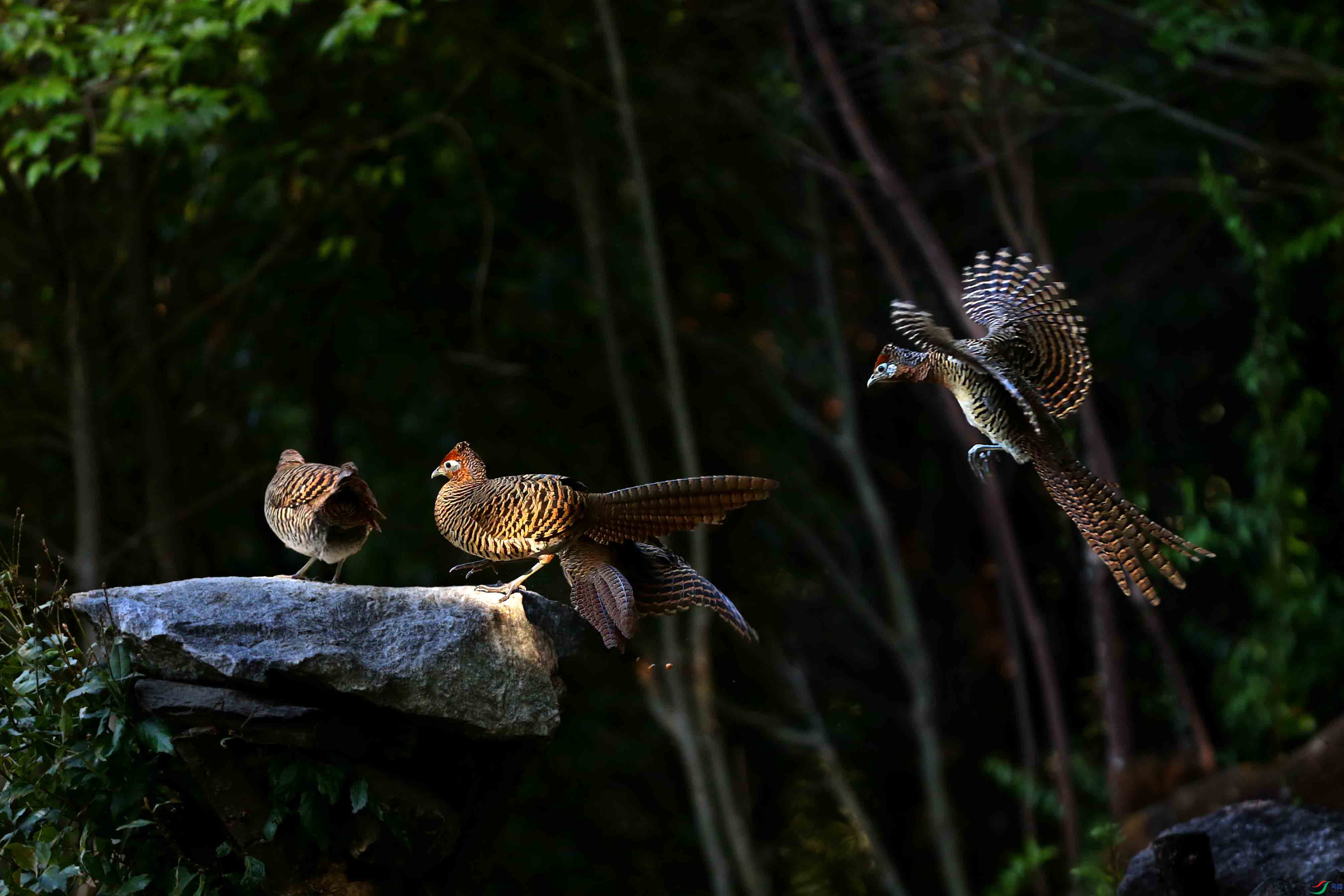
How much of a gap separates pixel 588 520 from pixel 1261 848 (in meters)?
2.40

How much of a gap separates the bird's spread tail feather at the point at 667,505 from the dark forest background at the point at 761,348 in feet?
10.9

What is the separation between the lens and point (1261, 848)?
420 cm

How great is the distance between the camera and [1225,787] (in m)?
5.86

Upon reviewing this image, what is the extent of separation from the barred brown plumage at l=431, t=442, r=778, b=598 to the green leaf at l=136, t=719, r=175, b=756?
2.92 ft

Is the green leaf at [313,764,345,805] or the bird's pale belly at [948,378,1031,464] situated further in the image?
Result: the green leaf at [313,764,345,805]

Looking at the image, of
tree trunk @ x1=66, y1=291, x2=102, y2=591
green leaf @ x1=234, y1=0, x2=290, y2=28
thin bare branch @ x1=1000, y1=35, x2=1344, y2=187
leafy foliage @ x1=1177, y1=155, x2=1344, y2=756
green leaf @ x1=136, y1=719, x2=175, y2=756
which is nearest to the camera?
green leaf @ x1=136, y1=719, x2=175, y2=756

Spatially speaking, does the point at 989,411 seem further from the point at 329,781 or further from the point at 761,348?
the point at 761,348

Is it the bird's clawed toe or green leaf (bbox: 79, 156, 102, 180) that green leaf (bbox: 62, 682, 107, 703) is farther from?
green leaf (bbox: 79, 156, 102, 180)

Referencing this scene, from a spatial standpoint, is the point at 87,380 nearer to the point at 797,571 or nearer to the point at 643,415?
the point at 643,415

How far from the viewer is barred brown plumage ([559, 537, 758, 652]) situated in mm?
3275

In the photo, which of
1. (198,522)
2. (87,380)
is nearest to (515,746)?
(87,380)

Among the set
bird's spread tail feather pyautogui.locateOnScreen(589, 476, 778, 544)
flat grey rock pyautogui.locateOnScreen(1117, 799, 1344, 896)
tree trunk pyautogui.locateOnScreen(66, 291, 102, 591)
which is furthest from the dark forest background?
bird's spread tail feather pyautogui.locateOnScreen(589, 476, 778, 544)

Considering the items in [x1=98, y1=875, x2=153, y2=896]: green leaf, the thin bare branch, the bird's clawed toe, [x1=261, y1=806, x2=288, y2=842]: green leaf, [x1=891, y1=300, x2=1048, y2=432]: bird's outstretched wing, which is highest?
the thin bare branch

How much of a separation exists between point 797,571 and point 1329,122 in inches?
165
